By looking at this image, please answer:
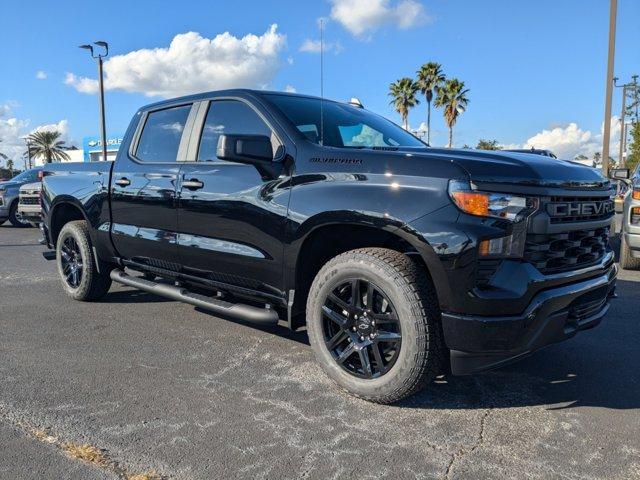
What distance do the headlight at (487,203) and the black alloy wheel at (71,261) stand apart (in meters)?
4.17

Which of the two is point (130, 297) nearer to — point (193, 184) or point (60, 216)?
point (60, 216)

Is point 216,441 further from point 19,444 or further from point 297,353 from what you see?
point 297,353

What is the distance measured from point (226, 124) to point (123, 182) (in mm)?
1282

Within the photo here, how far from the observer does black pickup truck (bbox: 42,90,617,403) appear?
2840 mm

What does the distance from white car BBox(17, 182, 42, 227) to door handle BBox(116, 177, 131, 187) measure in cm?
731

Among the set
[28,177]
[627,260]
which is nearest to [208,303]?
[627,260]

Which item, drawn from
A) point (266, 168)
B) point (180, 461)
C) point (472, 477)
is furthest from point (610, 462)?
point (266, 168)

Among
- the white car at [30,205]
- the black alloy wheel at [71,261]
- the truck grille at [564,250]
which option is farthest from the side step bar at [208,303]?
the white car at [30,205]

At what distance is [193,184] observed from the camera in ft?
13.5

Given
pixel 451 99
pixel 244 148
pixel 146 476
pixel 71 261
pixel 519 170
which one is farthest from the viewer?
pixel 451 99

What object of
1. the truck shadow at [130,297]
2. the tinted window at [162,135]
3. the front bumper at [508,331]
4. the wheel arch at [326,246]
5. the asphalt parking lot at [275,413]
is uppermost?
the tinted window at [162,135]

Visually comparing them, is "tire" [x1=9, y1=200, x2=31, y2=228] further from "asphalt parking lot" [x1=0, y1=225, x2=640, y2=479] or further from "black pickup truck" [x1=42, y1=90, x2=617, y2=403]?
"black pickup truck" [x1=42, y1=90, x2=617, y2=403]

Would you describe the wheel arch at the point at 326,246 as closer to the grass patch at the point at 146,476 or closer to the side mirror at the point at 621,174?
the grass patch at the point at 146,476

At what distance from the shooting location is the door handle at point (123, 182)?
4861 millimetres
